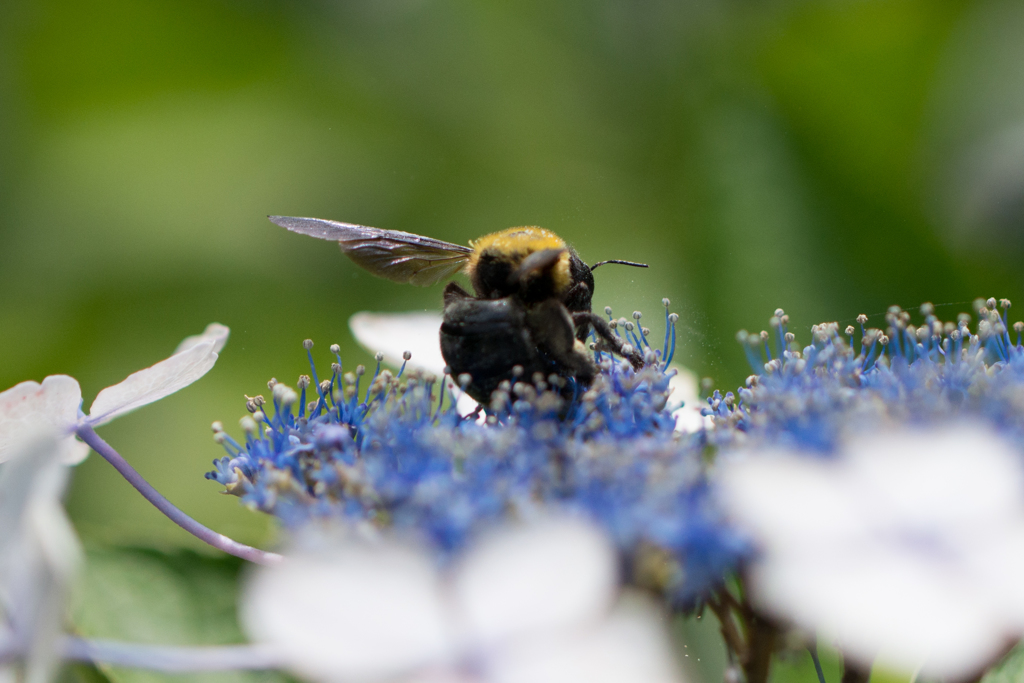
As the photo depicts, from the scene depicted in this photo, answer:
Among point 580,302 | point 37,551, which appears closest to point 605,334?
point 580,302

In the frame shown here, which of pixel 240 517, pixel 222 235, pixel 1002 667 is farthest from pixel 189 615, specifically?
pixel 222 235

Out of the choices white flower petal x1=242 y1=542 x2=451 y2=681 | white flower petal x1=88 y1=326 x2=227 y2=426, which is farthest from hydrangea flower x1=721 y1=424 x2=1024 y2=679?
white flower petal x1=88 y1=326 x2=227 y2=426

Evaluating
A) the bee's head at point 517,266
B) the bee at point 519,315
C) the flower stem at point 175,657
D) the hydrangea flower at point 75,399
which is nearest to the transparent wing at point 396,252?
the bee at point 519,315

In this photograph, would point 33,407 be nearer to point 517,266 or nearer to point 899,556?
point 517,266

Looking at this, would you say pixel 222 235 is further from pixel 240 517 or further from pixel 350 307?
pixel 240 517

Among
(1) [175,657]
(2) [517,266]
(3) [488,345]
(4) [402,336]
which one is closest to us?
(1) [175,657]

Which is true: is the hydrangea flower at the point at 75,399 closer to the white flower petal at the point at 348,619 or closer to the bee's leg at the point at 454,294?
the bee's leg at the point at 454,294

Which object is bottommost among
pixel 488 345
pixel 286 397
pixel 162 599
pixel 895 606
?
pixel 162 599

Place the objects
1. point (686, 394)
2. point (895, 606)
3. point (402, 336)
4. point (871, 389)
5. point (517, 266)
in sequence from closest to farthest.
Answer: point (895, 606) < point (871, 389) < point (517, 266) < point (686, 394) < point (402, 336)

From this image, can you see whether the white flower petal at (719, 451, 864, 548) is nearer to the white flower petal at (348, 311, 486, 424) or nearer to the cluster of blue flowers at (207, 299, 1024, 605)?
the cluster of blue flowers at (207, 299, 1024, 605)
